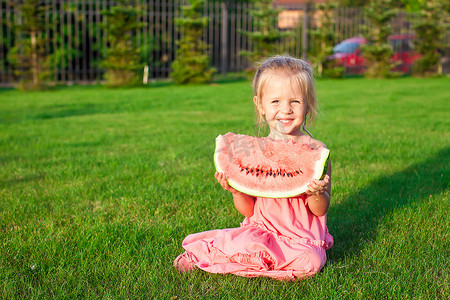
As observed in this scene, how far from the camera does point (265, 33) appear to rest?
688 inches

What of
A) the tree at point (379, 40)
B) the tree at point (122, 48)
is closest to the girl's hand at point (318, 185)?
the tree at point (122, 48)

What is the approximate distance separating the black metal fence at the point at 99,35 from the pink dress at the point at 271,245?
1318cm

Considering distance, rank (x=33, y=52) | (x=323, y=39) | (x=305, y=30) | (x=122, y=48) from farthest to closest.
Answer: (x=305, y=30), (x=323, y=39), (x=122, y=48), (x=33, y=52)

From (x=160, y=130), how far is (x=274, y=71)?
4.68m

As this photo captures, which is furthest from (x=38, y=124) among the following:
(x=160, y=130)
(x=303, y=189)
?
(x=303, y=189)

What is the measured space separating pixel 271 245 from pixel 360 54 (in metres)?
19.0

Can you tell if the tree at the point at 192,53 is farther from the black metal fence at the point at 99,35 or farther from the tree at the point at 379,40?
the tree at the point at 379,40

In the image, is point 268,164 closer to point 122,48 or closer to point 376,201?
point 376,201

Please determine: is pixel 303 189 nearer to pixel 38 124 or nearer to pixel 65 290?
pixel 65 290

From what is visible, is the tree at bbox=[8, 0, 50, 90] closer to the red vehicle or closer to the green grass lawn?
the green grass lawn

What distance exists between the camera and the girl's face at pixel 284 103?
270cm

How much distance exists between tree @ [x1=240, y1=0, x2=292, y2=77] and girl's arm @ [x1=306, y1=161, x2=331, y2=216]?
1476 cm

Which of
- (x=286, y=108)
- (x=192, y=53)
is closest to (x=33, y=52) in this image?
(x=192, y=53)

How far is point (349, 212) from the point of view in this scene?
3604mm
